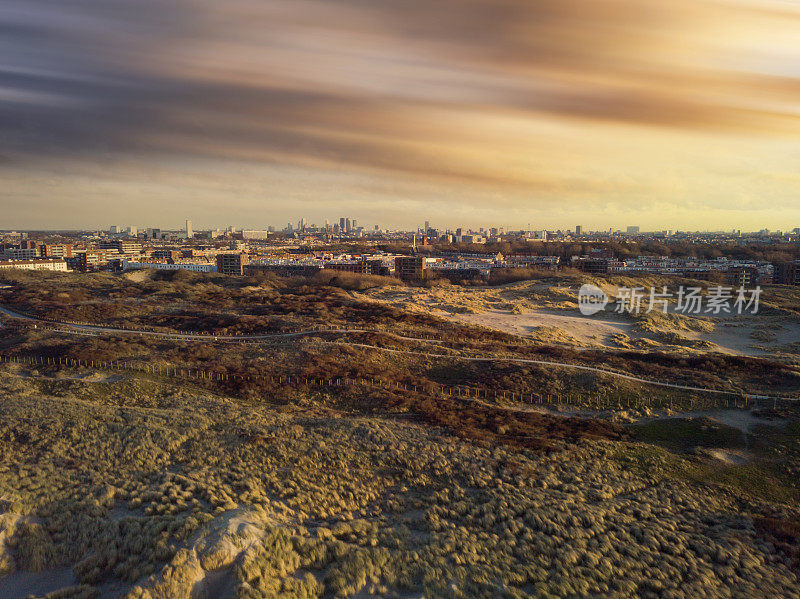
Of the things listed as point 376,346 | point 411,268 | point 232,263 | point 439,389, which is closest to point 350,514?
point 439,389

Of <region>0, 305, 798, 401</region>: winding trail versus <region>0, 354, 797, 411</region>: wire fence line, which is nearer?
<region>0, 354, 797, 411</region>: wire fence line

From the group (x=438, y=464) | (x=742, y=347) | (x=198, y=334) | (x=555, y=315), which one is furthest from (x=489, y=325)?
(x=438, y=464)

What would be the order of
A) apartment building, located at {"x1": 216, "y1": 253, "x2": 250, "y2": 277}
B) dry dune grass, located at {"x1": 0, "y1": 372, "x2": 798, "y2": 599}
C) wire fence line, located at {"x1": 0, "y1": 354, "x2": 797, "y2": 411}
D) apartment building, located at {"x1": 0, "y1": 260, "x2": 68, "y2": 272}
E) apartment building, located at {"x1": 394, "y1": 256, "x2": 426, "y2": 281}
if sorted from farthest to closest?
apartment building, located at {"x1": 216, "y1": 253, "x2": 250, "y2": 277} < apartment building, located at {"x1": 0, "y1": 260, "x2": 68, "y2": 272} < apartment building, located at {"x1": 394, "y1": 256, "x2": 426, "y2": 281} < wire fence line, located at {"x1": 0, "y1": 354, "x2": 797, "y2": 411} < dry dune grass, located at {"x1": 0, "y1": 372, "x2": 798, "y2": 599}

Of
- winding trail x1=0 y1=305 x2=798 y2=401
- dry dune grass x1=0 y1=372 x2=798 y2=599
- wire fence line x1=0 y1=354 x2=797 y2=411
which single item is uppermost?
dry dune grass x1=0 y1=372 x2=798 y2=599

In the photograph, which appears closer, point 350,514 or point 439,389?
point 350,514

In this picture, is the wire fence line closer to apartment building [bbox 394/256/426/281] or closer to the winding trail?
the winding trail

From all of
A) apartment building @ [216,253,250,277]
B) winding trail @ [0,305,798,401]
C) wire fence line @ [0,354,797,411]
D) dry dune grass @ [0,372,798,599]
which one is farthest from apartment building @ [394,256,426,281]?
dry dune grass @ [0,372,798,599]

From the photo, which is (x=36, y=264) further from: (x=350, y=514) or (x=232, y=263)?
(x=350, y=514)

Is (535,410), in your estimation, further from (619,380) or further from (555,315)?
(555,315)
